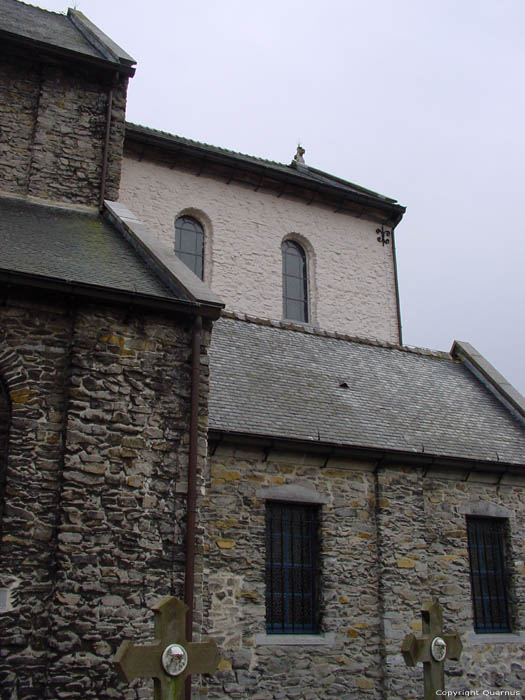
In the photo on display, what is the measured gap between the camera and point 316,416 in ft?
36.9

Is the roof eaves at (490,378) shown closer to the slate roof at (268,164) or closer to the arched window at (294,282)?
the arched window at (294,282)

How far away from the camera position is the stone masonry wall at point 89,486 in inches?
268

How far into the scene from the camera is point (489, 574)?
1143 cm

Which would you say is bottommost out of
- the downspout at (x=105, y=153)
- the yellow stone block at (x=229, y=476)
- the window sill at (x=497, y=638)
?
the window sill at (x=497, y=638)

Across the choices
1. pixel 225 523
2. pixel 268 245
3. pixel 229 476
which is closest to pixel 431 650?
pixel 225 523

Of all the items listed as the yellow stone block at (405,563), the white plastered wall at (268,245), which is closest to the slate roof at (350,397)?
the yellow stone block at (405,563)

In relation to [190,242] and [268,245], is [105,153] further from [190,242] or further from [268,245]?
[268,245]

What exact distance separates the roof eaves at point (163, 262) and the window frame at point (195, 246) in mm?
4517

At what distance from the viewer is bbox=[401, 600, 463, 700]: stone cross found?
7.16m

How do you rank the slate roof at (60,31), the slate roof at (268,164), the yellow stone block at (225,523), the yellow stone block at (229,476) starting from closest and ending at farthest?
the yellow stone block at (225,523) < the yellow stone block at (229,476) < the slate roof at (60,31) < the slate roof at (268,164)

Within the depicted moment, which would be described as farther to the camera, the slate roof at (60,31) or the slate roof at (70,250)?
the slate roof at (60,31)

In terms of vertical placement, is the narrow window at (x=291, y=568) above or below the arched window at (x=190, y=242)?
below

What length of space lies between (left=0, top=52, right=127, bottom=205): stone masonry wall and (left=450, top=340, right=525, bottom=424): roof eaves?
8395mm

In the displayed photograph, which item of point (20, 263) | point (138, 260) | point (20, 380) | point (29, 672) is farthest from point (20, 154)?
point (29, 672)
